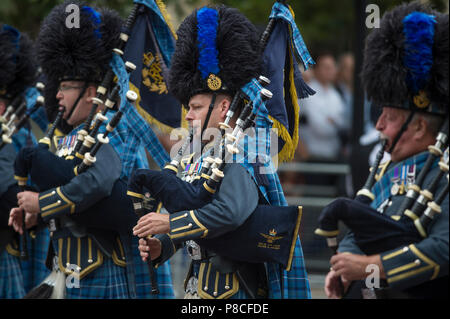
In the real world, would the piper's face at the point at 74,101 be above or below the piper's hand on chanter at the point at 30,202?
above

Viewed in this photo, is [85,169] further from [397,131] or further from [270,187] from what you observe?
[397,131]

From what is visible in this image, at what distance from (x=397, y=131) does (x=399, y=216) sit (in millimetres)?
430

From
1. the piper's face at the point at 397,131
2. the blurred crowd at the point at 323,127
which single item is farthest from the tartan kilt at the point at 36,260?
the blurred crowd at the point at 323,127

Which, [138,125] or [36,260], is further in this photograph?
[36,260]

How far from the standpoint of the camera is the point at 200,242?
169 inches

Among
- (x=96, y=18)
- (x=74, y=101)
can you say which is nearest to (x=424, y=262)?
(x=74, y=101)

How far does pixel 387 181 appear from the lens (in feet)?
13.1

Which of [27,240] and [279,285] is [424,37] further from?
[27,240]

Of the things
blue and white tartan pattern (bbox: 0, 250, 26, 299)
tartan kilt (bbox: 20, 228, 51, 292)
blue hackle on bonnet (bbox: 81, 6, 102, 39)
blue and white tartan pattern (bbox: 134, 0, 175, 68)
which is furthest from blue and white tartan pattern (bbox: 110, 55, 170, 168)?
blue and white tartan pattern (bbox: 0, 250, 26, 299)

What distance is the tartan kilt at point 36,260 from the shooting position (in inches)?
242

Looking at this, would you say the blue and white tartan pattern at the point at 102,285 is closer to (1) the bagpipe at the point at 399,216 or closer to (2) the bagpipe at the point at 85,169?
(2) the bagpipe at the point at 85,169

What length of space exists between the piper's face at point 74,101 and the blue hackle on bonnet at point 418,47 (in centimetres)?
236

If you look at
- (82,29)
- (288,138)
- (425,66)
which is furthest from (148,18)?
(425,66)
